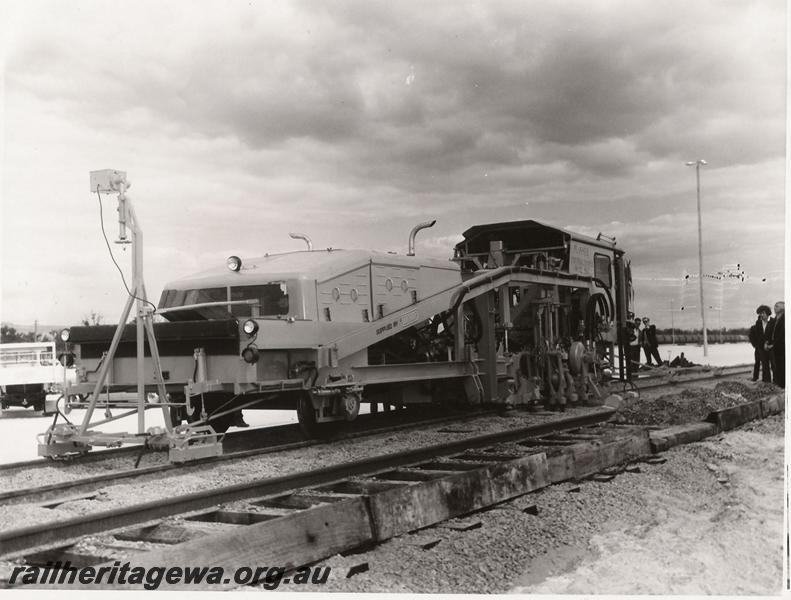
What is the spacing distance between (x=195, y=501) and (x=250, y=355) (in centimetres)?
272

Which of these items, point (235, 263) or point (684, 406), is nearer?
point (235, 263)

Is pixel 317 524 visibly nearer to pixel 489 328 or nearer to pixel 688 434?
pixel 688 434

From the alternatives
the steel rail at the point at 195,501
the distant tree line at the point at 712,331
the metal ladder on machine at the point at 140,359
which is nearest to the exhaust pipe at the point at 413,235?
the steel rail at the point at 195,501

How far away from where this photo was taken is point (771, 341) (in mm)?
16094

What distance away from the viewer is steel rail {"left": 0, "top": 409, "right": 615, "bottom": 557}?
A: 226 inches

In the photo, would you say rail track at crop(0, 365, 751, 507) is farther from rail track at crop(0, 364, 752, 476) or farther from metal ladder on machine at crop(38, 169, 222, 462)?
metal ladder on machine at crop(38, 169, 222, 462)

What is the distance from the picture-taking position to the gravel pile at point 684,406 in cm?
1182

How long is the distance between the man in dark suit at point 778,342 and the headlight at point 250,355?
29.0ft

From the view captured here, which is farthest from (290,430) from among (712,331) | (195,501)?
(712,331)

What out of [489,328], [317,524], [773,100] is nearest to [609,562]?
[317,524]

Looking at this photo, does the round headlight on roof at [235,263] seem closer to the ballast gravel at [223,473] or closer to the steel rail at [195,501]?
the ballast gravel at [223,473]

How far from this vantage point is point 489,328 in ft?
43.1

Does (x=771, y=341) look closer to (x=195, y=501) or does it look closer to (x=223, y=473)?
(x=223, y=473)

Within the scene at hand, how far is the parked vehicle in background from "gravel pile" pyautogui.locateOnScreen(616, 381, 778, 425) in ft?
36.1
